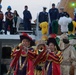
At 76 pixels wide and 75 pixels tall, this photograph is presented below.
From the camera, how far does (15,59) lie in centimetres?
970

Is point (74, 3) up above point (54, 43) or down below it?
above

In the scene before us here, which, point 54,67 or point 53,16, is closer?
point 54,67

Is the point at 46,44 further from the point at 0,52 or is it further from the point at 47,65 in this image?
the point at 0,52

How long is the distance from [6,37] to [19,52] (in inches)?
286

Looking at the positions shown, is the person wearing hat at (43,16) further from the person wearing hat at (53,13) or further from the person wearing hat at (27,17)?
the person wearing hat at (27,17)

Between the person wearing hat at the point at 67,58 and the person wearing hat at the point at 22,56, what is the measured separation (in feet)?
8.99

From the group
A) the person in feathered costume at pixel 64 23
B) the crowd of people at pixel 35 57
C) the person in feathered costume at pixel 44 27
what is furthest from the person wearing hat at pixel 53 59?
the person in feathered costume at pixel 44 27

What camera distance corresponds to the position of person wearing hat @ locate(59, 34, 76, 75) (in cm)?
1229

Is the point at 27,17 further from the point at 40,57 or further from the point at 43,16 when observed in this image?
the point at 40,57

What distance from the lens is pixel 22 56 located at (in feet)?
31.8

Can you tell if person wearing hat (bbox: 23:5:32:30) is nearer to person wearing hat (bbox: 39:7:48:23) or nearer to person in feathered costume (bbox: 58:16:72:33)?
person wearing hat (bbox: 39:7:48:23)

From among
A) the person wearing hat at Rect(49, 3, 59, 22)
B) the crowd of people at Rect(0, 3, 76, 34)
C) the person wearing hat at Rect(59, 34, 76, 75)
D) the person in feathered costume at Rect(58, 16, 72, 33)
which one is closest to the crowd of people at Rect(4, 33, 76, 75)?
the person wearing hat at Rect(59, 34, 76, 75)

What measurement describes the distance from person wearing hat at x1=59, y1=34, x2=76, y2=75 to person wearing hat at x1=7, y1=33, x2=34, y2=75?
2.74 meters

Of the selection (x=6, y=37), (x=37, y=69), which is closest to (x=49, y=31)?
(x=6, y=37)
